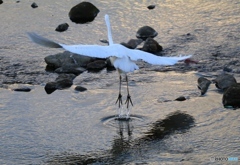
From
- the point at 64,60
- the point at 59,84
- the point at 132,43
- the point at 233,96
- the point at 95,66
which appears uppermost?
the point at 132,43

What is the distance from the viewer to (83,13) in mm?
18156

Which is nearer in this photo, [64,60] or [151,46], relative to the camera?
[64,60]

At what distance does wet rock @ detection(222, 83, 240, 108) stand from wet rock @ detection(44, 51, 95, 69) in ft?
13.6

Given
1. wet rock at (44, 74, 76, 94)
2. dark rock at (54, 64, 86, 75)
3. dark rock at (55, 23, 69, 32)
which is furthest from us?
dark rock at (55, 23, 69, 32)

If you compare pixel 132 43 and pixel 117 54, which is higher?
pixel 132 43

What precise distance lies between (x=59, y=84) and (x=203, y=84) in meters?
2.96

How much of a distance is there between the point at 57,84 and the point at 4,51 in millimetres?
3371

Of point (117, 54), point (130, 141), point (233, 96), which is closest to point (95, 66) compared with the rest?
point (117, 54)

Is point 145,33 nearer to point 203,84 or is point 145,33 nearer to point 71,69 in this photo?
point 71,69

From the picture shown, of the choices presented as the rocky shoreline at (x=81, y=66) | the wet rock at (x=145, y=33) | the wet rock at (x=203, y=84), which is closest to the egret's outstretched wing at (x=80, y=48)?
the rocky shoreline at (x=81, y=66)

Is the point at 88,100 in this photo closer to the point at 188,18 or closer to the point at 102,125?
the point at 102,125

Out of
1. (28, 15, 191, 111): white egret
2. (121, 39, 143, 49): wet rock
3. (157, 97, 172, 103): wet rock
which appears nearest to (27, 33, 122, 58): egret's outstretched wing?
(28, 15, 191, 111): white egret

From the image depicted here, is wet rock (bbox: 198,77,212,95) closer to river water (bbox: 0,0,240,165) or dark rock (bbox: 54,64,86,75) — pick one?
river water (bbox: 0,0,240,165)

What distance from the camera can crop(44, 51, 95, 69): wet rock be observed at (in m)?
13.6
